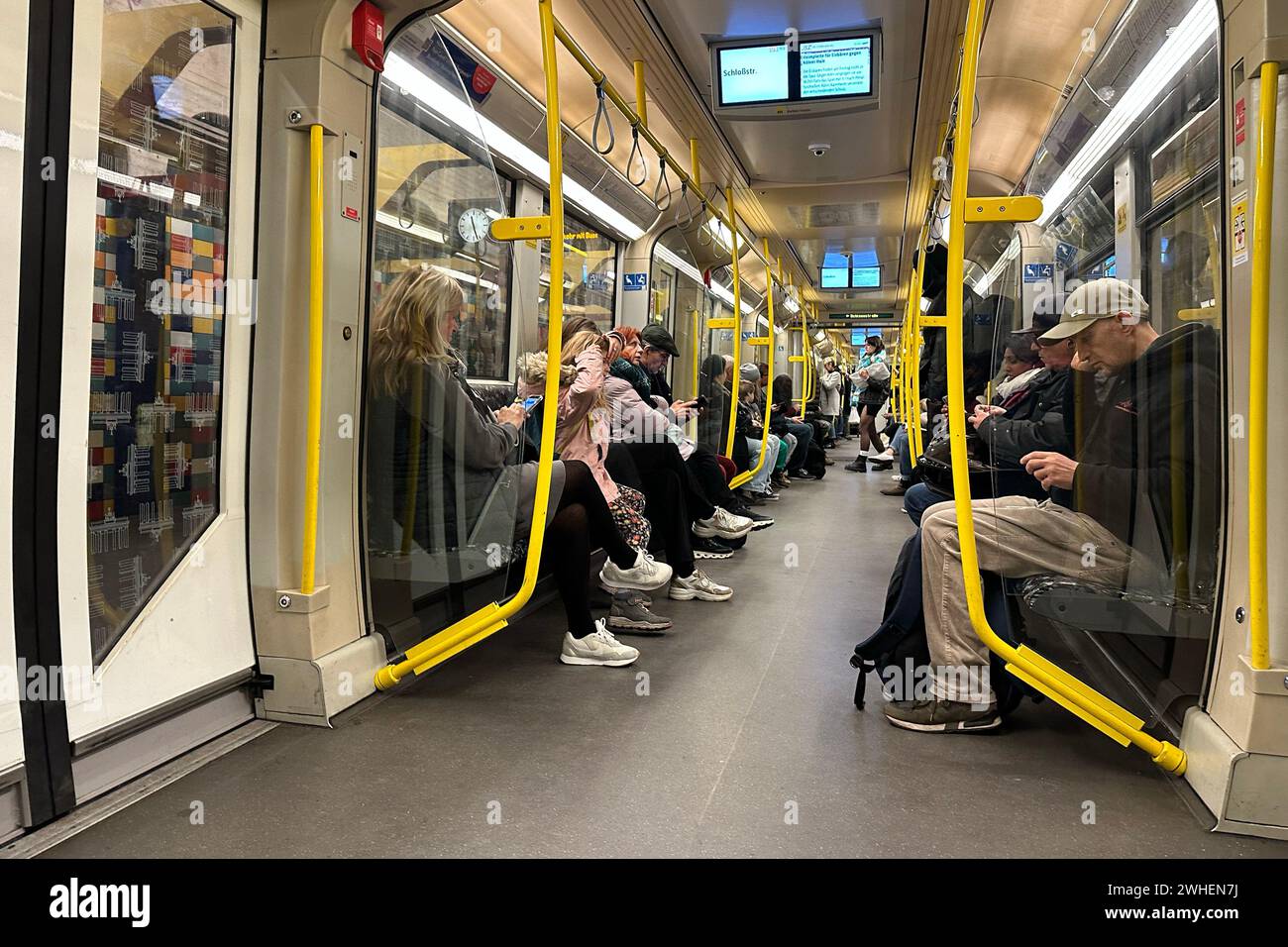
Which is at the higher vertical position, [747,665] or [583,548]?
[583,548]

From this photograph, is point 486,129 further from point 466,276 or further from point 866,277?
point 866,277

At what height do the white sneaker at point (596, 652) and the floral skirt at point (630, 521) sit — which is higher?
the floral skirt at point (630, 521)

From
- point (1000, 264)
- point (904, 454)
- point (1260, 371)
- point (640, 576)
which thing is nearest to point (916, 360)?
point (904, 454)

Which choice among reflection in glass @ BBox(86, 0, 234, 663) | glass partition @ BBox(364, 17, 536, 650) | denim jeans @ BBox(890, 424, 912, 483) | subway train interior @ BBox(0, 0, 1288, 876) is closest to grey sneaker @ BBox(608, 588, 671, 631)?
subway train interior @ BBox(0, 0, 1288, 876)

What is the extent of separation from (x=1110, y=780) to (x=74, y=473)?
280 centimetres

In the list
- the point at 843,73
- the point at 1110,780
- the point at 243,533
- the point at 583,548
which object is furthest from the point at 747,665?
the point at 843,73

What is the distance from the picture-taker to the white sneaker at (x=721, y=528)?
627 cm

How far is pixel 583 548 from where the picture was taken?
357 centimetres

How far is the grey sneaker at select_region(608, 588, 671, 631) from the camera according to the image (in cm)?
407

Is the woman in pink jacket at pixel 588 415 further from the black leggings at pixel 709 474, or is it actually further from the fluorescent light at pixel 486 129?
the black leggings at pixel 709 474

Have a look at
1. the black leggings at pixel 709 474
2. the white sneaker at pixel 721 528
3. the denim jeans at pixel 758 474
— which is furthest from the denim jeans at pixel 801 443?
the white sneaker at pixel 721 528

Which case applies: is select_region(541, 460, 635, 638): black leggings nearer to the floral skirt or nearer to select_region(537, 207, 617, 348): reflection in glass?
the floral skirt

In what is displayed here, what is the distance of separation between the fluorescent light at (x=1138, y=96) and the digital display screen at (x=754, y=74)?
244 cm

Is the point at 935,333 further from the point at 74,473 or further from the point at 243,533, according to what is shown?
the point at 74,473
